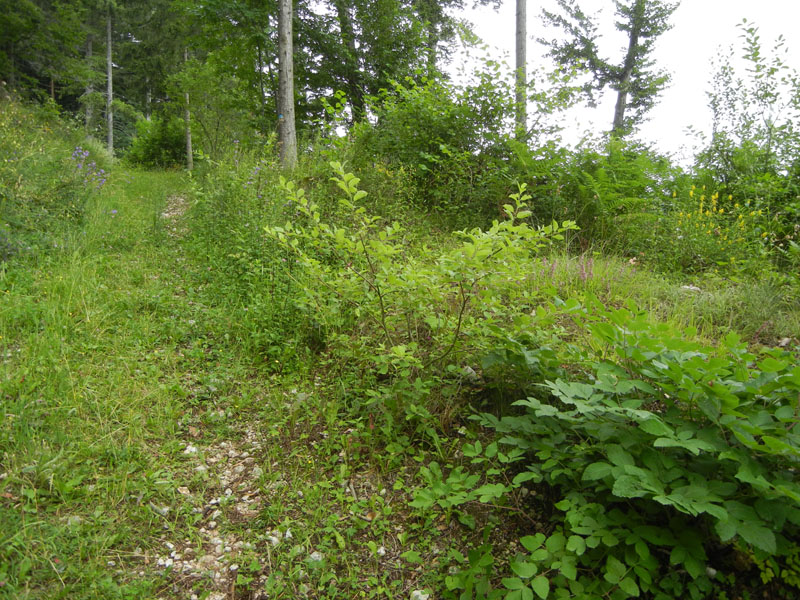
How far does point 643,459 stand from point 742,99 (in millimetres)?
7704

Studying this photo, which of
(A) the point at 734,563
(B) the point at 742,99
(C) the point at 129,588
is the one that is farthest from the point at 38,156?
(B) the point at 742,99

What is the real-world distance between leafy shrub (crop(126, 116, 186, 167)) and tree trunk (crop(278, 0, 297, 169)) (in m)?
9.90

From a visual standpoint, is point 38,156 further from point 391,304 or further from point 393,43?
point 393,43

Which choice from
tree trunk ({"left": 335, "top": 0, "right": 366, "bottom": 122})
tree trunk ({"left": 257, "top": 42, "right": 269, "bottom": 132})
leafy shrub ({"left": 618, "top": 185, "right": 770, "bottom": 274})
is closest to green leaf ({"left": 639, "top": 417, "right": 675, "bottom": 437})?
leafy shrub ({"left": 618, "top": 185, "right": 770, "bottom": 274})

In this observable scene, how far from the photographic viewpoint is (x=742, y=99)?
6.79m

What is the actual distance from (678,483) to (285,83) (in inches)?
345

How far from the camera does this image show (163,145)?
16953 millimetres

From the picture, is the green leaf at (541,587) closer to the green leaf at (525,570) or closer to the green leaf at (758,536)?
the green leaf at (525,570)

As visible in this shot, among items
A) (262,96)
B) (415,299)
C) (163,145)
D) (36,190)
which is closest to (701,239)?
(415,299)

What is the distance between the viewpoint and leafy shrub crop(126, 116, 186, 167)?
648 inches

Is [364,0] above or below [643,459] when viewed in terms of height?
above

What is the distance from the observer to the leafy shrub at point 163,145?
54.0ft

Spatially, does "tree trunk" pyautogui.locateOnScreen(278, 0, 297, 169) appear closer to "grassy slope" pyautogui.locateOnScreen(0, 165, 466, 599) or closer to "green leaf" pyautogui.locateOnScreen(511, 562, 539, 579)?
"grassy slope" pyautogui.locateOnScreen(0, 165, 466, 599)

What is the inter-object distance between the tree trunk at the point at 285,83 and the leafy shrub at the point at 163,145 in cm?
990
